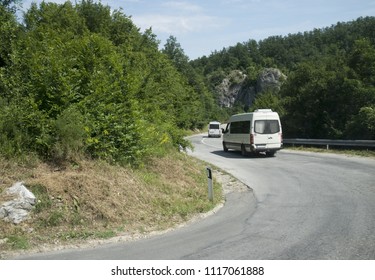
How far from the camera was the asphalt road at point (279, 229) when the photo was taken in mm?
5781

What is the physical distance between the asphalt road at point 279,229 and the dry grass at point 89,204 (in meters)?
0.59

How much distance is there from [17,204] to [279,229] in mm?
5269

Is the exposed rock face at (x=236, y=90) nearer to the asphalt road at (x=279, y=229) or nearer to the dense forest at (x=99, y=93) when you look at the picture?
the dense forest at (x=99, y=93)

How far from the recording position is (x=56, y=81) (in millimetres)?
9398

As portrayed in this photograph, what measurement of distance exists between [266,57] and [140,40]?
131507 mm

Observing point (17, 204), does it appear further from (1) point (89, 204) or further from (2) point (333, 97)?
(2) point (333, 97)

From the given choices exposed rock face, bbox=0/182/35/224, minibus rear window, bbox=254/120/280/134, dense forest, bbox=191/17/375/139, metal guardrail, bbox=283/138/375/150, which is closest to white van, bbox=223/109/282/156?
minibus rear window, bbox=254/120/280/134

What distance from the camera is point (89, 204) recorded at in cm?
764

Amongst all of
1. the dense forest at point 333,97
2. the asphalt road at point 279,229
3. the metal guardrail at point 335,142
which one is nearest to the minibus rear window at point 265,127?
the metal guardrail at point 335,142

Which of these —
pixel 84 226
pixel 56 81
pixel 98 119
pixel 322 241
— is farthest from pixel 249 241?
pixel 56 81

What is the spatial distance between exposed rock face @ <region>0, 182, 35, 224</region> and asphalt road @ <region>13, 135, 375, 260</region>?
1.32 metres

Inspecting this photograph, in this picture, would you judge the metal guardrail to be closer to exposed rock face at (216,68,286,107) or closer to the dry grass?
the dry grass

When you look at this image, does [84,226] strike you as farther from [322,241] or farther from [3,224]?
[322,241]

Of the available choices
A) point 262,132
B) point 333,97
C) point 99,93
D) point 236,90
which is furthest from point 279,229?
point 236,90
